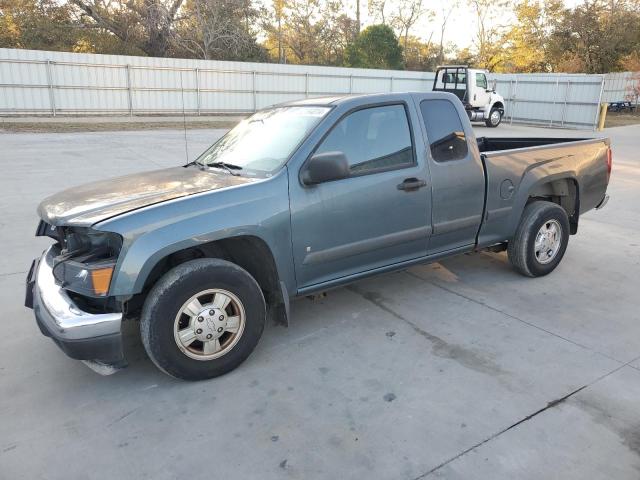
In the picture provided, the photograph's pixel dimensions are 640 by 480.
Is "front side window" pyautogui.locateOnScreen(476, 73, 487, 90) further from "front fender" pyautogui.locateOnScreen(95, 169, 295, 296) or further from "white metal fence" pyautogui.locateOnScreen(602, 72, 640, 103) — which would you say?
"front fender" pyautogui.locateOnScreen(95, 169, 295, 296)

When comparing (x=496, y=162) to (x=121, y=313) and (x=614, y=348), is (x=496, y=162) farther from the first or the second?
(x=121, y=313)

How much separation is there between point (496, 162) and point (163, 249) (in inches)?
120

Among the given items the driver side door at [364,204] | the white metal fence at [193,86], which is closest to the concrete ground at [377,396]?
the driver side door at [364,204]

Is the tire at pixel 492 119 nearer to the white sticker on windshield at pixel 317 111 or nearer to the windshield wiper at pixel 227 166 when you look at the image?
the white sticker on windshield at pixel 317 111

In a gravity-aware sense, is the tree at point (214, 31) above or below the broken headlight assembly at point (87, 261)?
above

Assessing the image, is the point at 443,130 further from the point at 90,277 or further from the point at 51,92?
the point at 51,92

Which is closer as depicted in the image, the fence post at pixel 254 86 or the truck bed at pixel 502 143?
the truck bed at pixel 502 143

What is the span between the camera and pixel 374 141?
→ 400cm

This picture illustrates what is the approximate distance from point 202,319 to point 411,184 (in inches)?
74.3

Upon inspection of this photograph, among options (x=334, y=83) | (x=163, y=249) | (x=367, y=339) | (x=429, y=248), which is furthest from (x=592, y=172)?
(x=334, y=83)

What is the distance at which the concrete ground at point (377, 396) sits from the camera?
2.65 meters

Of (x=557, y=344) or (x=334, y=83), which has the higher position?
(x=334, y=83)

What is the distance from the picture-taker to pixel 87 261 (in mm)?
3086

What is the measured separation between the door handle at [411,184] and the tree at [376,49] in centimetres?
3246
